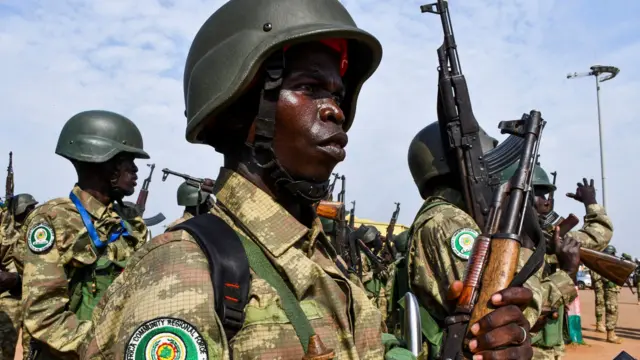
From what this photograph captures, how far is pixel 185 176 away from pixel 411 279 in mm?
7214

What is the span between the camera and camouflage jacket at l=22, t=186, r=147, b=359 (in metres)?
4.34

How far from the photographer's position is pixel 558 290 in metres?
5.32

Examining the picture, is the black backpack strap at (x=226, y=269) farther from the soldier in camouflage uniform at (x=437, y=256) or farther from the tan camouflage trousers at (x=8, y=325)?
the tan camouflage trousers at (x=8, y=325)

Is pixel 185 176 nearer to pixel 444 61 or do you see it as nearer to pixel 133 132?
pixel 133 132

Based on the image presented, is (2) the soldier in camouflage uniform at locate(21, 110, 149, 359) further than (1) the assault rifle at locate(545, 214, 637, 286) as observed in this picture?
No

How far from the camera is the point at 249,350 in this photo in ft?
5.52

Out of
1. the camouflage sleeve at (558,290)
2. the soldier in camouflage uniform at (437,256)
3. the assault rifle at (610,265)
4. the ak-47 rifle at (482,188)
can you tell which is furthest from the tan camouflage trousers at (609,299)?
the soldier in camouflage uniform at (437,256)

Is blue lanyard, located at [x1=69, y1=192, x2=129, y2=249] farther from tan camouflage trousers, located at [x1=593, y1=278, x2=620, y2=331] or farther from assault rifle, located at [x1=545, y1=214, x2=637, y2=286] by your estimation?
tan camouflage trousers, located at [x1=593, y1=278, x2=620, y2=331]

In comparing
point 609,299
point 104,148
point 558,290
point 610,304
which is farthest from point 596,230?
point 609,299

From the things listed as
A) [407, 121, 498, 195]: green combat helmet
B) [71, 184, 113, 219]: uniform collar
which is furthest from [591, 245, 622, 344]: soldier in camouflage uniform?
[71, 184, 113, 219]: uniform collar

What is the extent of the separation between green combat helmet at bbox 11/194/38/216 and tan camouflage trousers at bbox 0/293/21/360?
146 inches

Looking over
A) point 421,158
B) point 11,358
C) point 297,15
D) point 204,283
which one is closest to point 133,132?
point 421,158

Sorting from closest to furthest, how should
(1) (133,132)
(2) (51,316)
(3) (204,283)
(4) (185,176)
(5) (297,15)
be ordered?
(3) (204,283), (5) (297,15), (2) (51,316), (1) (133,132), (4) (185,176)

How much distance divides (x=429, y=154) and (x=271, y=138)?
10.7 feet
